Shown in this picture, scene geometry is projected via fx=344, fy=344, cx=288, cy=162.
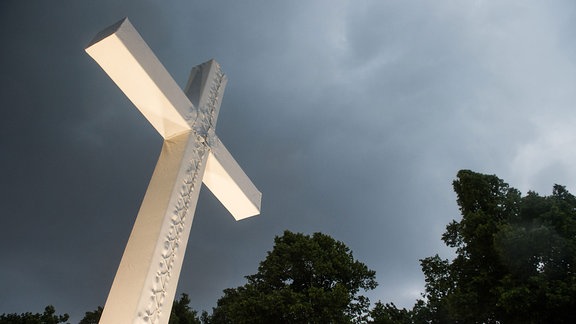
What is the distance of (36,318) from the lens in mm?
16906

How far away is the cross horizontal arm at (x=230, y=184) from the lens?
11.6 feet

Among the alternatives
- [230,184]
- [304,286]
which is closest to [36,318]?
[304,286]

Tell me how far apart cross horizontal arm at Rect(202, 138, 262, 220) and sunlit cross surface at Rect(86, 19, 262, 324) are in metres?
0.02

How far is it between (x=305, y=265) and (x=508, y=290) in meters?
8.29

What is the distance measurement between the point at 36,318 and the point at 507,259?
67.7 ft

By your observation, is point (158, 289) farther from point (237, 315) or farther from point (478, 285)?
point (237, 315)

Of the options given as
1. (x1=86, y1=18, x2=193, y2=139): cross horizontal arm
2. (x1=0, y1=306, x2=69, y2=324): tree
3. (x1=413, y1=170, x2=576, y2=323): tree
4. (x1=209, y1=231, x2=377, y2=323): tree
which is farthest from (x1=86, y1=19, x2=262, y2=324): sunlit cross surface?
(x1=0, y1=306, x2=69, y2=324): tree

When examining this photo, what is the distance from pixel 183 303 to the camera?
2433 cm

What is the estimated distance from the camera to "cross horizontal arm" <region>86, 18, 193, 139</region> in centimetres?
251

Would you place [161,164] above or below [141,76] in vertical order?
below

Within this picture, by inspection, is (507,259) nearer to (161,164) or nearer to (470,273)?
(470,273)

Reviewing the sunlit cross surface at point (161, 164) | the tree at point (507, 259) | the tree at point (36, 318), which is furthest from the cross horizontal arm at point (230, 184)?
the tree at point (36, 318)

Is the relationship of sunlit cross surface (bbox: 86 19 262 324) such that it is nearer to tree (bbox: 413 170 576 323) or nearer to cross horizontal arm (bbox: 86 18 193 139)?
cross horizontal arm (bbox: 86 18 193 139)

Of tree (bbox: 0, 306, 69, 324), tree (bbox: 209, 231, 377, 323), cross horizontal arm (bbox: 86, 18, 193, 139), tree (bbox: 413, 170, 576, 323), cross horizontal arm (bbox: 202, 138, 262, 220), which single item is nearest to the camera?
cross horizontal arm (bbox: 86, 18, 193, 139)
